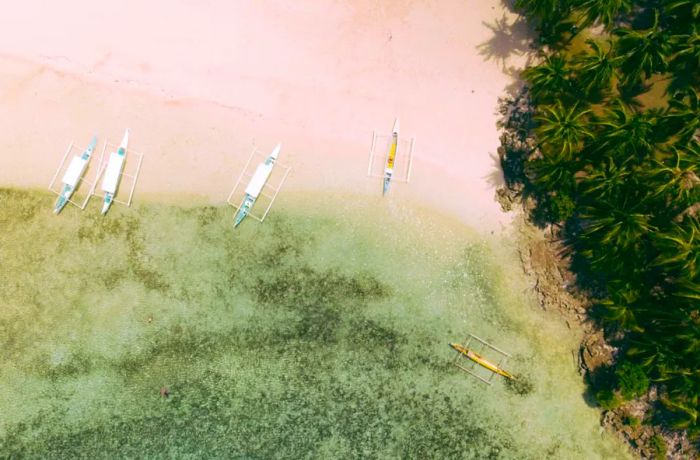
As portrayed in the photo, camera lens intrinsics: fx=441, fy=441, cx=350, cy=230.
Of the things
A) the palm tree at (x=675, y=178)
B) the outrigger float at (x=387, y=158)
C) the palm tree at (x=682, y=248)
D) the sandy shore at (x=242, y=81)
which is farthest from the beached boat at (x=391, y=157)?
the palm tree at (x=682, y=248)

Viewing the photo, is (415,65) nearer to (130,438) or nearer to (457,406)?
(457,406)

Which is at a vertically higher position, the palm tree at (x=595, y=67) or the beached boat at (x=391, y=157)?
the palm tree at (x=595, y=67)

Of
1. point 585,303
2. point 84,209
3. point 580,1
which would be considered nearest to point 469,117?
point 580,1

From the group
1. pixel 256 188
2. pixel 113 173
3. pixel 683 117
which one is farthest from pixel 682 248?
pixel 113 173

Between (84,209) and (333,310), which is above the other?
(84,209)

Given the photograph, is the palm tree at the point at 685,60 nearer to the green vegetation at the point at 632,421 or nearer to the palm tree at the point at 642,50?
the palm tree at the point at 642,50

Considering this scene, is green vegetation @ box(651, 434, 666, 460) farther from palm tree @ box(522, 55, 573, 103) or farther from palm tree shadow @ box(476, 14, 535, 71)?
palm tree shadow @ box(476, 14, 535, 71)

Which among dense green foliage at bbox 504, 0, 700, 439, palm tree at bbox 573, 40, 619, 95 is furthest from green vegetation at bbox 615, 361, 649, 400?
palm tree at bbox 573, 40, 619, 95
